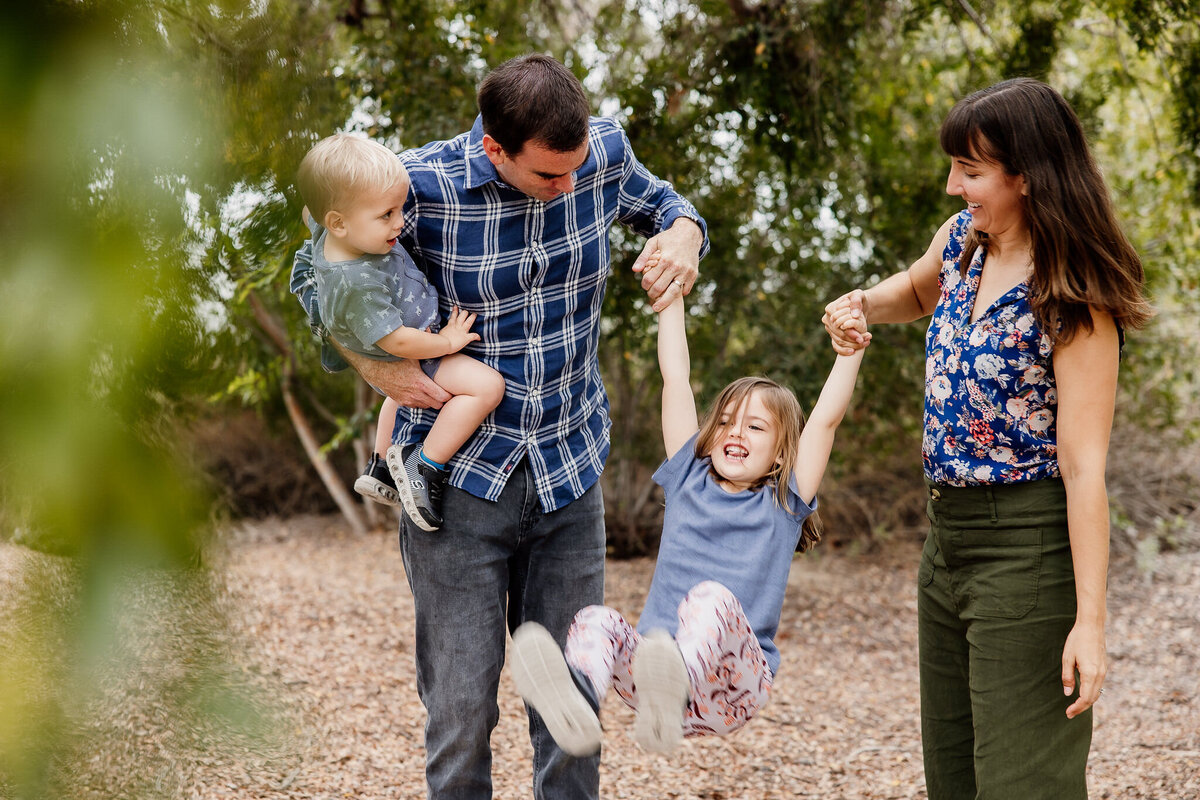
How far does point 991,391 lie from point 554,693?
960 mm

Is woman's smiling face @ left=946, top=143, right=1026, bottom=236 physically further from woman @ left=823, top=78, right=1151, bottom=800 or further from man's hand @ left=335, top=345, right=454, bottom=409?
man's hand @ left=335, top=345, right=454, bottom=409

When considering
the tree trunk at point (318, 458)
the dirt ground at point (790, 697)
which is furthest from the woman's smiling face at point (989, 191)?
the tree trunk at point (318, 458)

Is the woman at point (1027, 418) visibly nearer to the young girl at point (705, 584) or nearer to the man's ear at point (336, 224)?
the young girl at point (705, 584)

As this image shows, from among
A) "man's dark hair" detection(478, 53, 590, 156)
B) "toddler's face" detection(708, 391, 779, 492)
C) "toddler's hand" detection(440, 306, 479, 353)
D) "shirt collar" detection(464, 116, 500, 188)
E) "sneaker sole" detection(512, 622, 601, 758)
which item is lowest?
"sneaker sole" detection(512, 622, 601, 758)

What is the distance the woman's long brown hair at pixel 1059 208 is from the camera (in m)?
1.74

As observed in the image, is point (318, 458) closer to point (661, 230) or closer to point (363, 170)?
point (661, 230)

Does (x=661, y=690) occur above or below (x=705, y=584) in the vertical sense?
below

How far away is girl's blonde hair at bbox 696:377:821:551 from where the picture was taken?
220 cm

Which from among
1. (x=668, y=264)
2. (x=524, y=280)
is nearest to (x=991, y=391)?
(x=668, y=264)

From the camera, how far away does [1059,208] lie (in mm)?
1750

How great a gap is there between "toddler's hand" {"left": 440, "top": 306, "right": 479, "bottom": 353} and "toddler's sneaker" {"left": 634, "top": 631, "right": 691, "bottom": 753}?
0.68 m

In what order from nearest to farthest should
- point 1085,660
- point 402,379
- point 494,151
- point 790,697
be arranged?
point 1085,660, point 494,151, point 402,379, point 790,697

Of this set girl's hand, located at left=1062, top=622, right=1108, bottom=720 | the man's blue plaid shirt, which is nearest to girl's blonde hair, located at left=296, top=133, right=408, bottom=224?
the man's blue plaid shirt

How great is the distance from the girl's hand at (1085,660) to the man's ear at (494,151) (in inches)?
52.6
